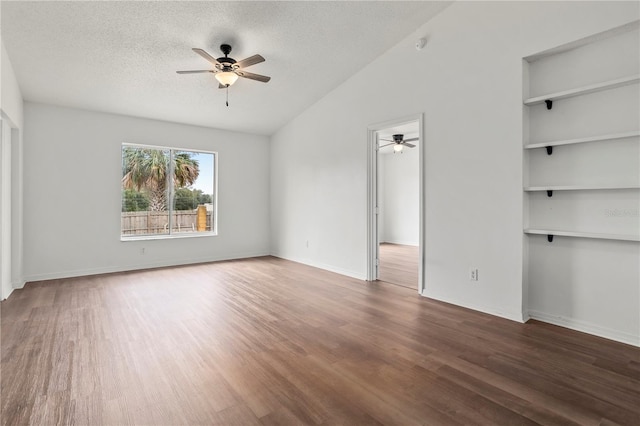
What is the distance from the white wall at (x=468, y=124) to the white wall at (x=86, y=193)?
3.17 metres

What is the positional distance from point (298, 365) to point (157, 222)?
4.81m

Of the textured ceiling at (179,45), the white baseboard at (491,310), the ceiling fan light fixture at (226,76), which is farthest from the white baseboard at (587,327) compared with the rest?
the ceiling fan light fixture at (226,76)

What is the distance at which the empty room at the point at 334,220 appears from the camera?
6.87ft

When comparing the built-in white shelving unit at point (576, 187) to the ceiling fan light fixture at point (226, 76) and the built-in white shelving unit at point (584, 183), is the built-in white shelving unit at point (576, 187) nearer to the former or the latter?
the built-in white shelving unit at point (584, 183)

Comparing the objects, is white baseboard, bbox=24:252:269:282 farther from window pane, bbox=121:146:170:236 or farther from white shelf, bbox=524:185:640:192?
white shelf, bbox=524:185:640:192

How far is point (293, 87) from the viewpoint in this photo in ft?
17.2

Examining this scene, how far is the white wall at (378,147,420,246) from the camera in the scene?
30.0 ft

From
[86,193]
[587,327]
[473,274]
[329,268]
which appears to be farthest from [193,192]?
[587,327]

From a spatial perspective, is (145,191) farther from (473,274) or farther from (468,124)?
(473,274)

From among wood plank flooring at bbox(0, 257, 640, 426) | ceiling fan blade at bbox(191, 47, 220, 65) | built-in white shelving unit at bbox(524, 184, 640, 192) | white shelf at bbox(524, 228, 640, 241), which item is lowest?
wood plank flooring at bbox(0, 257, 640, 426)

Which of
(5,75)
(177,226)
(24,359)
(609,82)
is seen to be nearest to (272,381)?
(24,359)

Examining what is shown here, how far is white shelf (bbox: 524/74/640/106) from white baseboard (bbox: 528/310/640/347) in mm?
2076

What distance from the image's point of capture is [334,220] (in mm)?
5570

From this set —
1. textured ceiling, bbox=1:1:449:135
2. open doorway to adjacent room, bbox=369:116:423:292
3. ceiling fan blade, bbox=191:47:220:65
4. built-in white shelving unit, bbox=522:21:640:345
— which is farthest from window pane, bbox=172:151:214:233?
built-in white shelving unit, bbox=522:21:640:345
